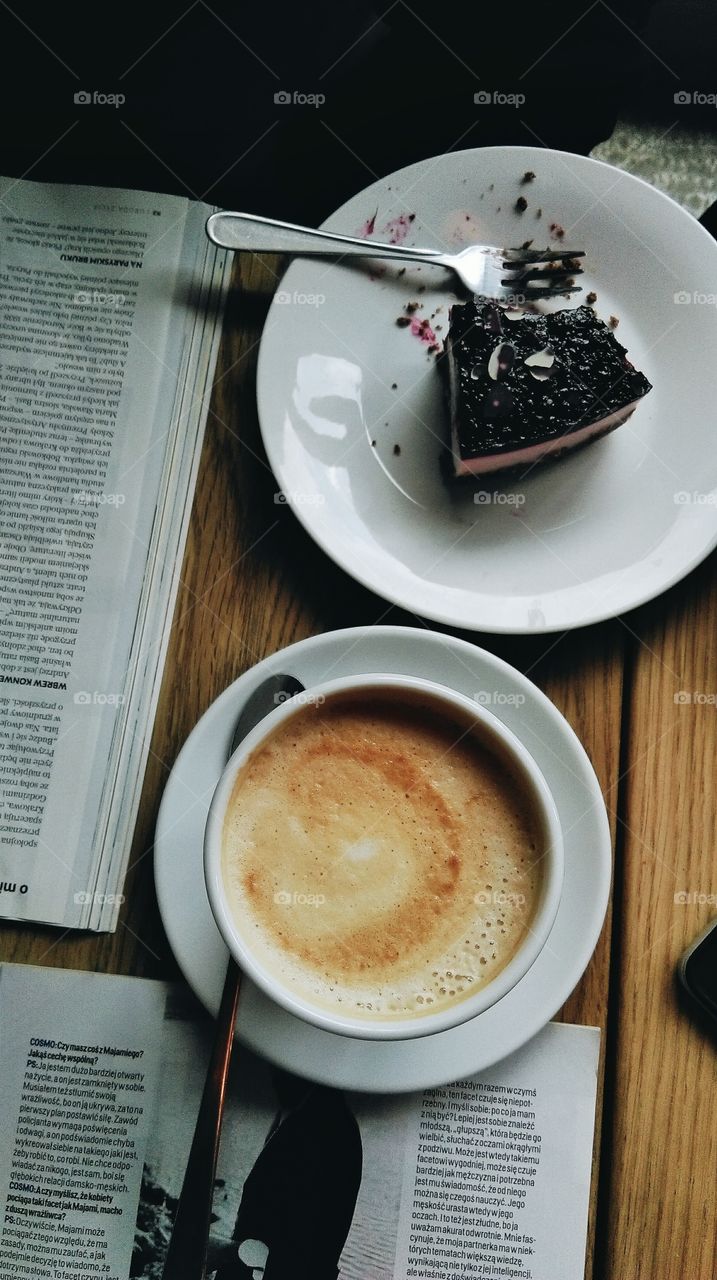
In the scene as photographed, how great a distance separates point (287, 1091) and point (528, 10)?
3.44 ft

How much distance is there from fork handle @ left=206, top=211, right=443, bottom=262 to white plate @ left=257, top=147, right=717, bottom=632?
0.02 m

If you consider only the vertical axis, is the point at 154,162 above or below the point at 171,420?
above

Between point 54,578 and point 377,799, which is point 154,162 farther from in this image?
point 377,799

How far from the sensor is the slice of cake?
0.89 metres

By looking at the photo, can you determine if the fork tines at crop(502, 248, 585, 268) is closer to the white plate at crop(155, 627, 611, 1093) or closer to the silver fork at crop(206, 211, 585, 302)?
the silver fork at crop(206, 211, 585, 302)

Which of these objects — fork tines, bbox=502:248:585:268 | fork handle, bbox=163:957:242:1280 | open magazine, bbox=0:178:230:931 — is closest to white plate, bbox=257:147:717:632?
fork tines, bbox=502:248:585:268

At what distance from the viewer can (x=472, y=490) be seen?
0.92m

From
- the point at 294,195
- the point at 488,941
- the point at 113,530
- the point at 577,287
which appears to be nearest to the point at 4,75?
the point at 294,195

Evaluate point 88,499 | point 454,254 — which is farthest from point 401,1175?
point 454,254

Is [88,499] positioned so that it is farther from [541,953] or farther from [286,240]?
[541,953]

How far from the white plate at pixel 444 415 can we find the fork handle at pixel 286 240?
17 mm

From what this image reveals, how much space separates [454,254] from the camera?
36.6 inches

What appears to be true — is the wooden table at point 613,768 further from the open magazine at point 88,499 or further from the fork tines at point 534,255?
the fork tines at point 534,255

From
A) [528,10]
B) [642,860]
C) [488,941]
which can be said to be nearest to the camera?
[488,941]
